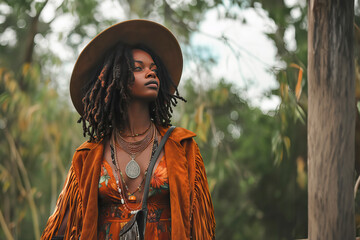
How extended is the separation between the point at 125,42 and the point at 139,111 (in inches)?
12.9

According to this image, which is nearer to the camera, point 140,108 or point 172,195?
point 172,195

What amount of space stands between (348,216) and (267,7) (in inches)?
123

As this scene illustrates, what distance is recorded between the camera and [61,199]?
190 centimetres

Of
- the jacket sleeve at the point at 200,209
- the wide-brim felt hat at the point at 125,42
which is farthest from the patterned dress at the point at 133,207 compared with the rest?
the wide-brim felt hat at the point at 125,42

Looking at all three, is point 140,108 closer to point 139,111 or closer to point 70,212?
point 139,111

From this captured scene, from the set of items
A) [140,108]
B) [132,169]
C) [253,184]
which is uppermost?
[140,108]

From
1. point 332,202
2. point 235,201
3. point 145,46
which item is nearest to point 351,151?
point 332,202

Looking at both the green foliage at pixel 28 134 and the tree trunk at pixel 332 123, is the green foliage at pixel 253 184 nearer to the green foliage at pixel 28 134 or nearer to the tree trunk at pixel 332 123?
the green foliage at pixel 28 134

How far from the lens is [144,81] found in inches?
72.9

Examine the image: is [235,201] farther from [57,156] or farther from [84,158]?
[84,158]

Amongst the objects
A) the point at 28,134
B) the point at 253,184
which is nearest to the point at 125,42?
the point at 28,134

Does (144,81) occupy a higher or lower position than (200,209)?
higher

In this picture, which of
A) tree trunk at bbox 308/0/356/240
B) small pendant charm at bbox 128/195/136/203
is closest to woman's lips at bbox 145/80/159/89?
small pendant charm at bbox 128/195/136/203

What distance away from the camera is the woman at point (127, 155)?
5.88ft
